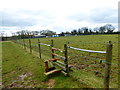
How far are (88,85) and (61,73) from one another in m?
1.33

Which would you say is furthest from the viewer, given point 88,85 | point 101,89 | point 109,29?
point 109,29

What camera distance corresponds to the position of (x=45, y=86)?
9.18 feet

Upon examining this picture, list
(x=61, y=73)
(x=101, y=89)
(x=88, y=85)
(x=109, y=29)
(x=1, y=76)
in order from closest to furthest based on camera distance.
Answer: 1. (x=101, y=89)
2. (x=88, y=85)
3. (x=61, y=73)
4. (x=1, y=76)
5. (x=109, y=29)

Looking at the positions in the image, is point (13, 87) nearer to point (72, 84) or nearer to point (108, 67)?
point (72, 84)

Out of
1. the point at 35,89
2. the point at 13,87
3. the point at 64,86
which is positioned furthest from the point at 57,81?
the point at 13,87

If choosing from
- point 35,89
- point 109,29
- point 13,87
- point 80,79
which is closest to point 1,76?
point 13,87

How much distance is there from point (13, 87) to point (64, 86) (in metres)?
2.01

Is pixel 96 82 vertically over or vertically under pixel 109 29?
under

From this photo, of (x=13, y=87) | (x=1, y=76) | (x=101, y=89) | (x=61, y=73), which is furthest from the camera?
(x=1, y=76)

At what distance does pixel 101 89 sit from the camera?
2.43m

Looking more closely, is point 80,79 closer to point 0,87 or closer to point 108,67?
point 108,67

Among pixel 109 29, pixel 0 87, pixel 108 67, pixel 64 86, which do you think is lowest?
pixel 0 87

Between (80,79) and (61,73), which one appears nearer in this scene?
(80,79)

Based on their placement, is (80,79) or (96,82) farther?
(80,79)
